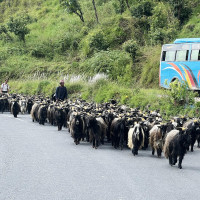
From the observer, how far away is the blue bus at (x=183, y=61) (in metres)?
22.0

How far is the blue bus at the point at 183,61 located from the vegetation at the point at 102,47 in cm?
178

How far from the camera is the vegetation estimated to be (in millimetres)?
27641

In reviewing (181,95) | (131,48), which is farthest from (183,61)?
(131,48)

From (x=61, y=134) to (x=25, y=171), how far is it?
6.39m

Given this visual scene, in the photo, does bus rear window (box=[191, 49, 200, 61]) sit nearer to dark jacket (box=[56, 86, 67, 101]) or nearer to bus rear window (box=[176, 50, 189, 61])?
bus rear window (box=[176, 50, 189, 61])

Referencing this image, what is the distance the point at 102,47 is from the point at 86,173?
26.1 m

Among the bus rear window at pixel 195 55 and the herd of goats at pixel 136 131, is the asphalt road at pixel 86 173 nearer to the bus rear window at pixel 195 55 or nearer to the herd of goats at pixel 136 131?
the herd of goats at pixel 136 131

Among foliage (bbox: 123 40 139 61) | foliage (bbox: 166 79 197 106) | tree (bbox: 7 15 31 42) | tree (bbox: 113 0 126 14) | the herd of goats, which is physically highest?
tree (bbox: 113 0 126 14)

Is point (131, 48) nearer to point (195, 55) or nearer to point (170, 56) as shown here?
point (170, 56)

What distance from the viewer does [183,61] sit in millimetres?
22781

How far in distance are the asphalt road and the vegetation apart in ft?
24.5

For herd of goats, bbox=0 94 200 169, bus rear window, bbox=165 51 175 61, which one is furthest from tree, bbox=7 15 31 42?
herd of goats, bbox=0 94 200 169

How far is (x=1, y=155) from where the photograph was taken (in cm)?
1145

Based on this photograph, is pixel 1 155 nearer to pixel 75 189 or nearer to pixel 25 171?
pixel 25 171
